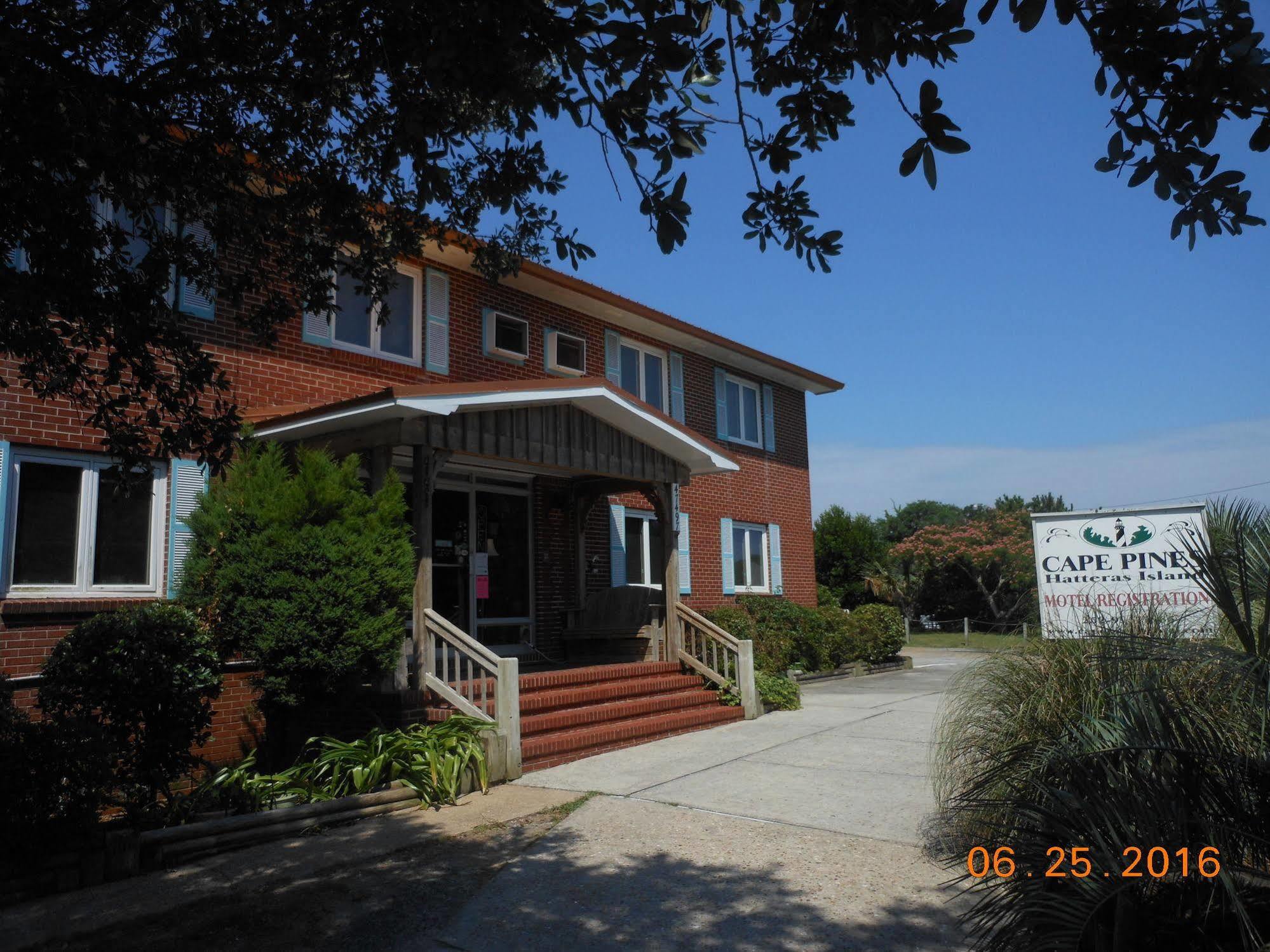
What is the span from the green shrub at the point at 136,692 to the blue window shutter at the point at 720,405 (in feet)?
38.3

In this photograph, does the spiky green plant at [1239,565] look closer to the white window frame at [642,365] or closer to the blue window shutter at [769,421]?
the white window frame at [642,365]

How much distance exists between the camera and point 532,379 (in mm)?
13062

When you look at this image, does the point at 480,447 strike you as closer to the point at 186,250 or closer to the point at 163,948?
the point at 186,250

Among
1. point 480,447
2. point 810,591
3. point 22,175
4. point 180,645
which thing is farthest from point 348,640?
point 810,591

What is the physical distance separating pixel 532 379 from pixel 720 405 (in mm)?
5649

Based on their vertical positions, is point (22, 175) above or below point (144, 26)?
below

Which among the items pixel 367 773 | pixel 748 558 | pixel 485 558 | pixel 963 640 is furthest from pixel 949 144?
pixel 963 640

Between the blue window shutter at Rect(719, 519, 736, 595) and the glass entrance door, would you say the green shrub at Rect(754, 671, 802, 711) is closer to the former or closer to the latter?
the glass entrance door

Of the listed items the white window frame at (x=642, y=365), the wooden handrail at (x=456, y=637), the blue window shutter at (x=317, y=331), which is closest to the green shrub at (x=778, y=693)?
the wooden handrail at (x=456, y=637)

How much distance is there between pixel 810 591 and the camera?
64.6ft

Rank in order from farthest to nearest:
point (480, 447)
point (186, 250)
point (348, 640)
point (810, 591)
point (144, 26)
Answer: point (810, 591) → point (480, 447) → point (348, 640) → point (186, 250) → point (144, 26)

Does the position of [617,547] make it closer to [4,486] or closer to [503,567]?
[503,567]

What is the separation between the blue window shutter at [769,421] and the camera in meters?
19.0

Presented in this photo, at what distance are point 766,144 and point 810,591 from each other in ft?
51.1
